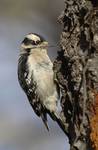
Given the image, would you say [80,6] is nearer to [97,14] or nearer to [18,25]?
[97,14]

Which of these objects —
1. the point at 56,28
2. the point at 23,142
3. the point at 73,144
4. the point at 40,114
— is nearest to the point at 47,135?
the point at 23,142

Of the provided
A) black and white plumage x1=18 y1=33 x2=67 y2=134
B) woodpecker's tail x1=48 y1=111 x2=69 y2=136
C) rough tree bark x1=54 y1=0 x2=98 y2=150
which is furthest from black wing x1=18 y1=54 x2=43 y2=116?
rough tree bark x1=54 y1=0 x2=98 y2=150

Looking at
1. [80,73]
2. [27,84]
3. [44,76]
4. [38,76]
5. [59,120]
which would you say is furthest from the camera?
[27,84]

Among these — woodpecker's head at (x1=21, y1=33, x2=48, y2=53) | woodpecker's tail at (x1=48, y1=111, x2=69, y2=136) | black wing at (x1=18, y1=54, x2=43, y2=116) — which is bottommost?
woodpecker's tail at (x1=48, y1=111, x2=69, y2=136)

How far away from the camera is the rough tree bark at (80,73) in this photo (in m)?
7.75

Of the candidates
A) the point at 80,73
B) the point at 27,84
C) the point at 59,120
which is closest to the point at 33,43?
the point at 27,84

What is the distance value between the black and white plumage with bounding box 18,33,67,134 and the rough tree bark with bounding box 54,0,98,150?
71 cm

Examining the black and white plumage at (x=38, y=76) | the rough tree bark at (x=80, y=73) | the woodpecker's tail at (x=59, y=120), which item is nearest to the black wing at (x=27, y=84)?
the black and white plumage at (x=38, y=76)

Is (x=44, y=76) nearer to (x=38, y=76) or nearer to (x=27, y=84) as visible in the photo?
(x=38, y=76)

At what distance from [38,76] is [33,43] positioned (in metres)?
0.37

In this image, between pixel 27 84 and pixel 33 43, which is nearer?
pixel 33 43

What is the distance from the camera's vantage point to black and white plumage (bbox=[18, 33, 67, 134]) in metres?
9.25

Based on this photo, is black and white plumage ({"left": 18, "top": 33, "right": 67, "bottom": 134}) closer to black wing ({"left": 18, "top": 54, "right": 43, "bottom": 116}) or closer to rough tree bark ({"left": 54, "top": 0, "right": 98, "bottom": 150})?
black wing ({"left": 18, "top": 54, "right": 43, "bottom": 116})

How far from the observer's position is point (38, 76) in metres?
9.38
